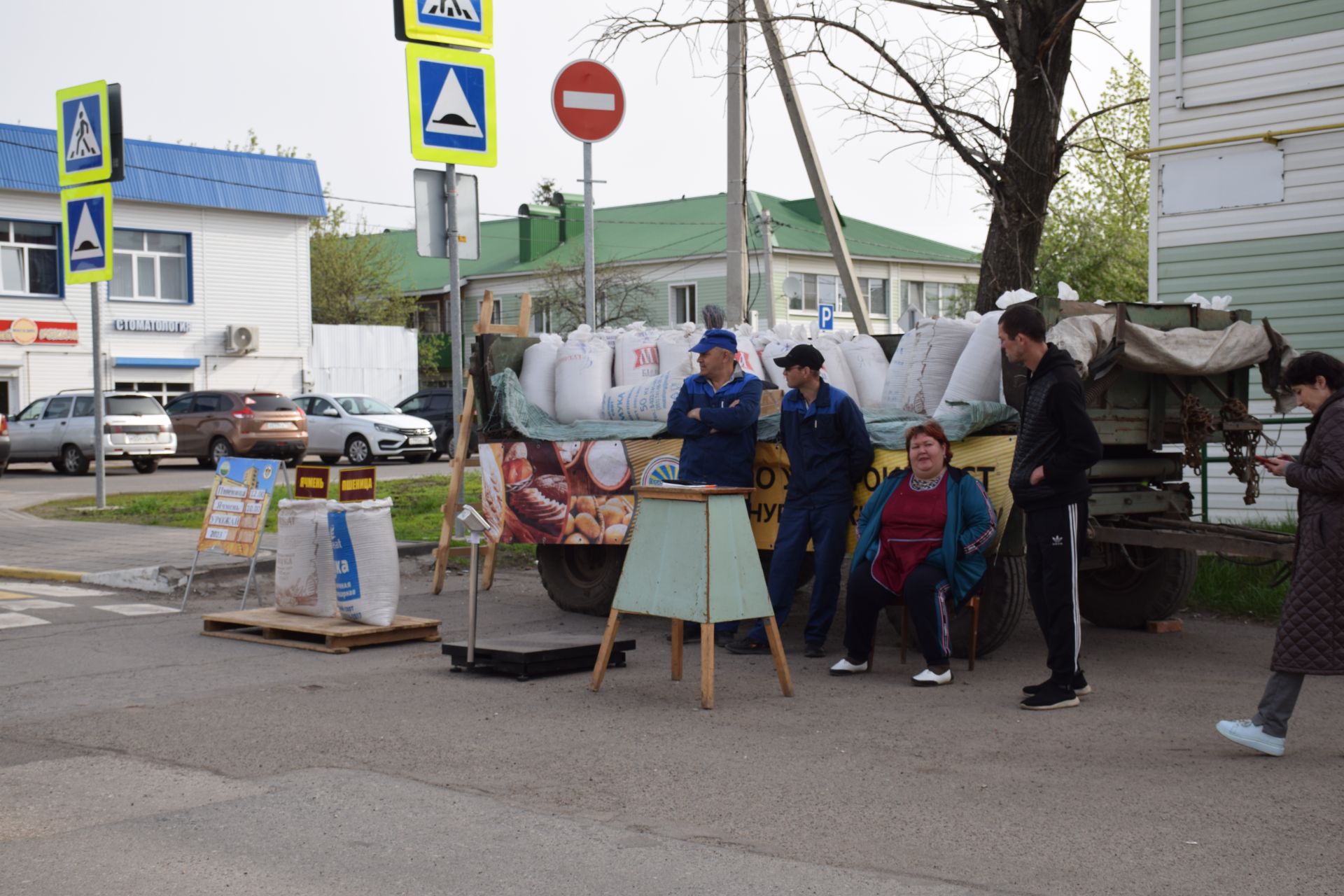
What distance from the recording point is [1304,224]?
1345cm

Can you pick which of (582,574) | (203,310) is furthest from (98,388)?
(203,310)

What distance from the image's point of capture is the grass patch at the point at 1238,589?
971 centimetres

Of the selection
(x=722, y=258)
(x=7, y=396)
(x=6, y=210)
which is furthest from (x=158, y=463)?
(x=722, y=258)

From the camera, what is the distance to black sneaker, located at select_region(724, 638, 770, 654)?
8.64m

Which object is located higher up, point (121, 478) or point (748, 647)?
point (748, 647)

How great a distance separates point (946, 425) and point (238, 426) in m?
24.0

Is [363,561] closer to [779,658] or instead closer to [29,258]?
[779,658]

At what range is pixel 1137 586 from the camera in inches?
359

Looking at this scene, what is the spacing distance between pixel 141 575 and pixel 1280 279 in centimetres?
1062

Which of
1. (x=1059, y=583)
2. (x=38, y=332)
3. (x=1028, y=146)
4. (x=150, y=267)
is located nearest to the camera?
(x=1059, y=583)

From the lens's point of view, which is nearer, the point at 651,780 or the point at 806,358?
the point at 651,780

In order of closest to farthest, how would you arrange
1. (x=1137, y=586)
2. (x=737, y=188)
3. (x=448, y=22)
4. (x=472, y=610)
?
(x=472, y=610)
(x=1137, y=586)
(x=448, y=22)
(x=737, y=188)

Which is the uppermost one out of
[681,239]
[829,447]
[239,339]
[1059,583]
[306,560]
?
[681,239]

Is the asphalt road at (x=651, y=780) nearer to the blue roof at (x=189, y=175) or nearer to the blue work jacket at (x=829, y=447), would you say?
the blue work jacket at (x=829, y=447)
